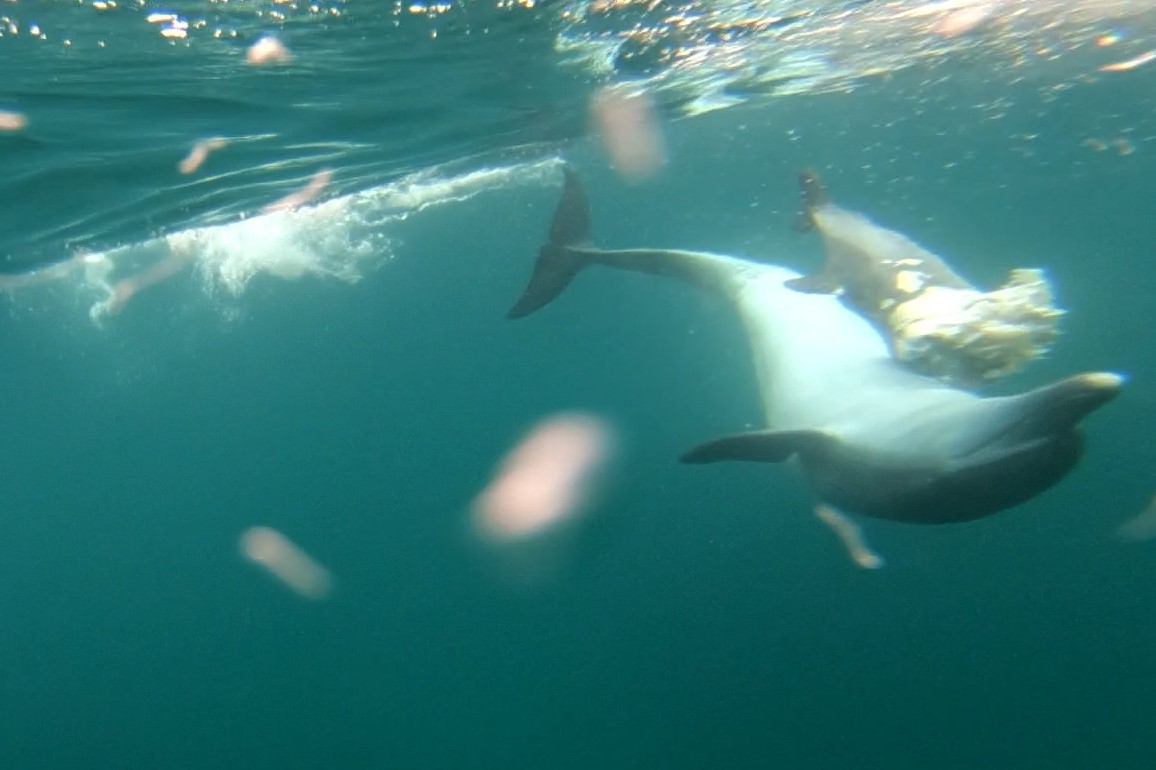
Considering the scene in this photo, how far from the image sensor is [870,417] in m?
6.79

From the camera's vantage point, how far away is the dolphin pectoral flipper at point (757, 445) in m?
6.48

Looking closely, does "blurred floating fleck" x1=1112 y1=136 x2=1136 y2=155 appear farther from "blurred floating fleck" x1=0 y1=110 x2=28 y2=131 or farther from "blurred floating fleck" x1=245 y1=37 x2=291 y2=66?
"blurred floating fleck" x1=0 y1=110 x2=28 y2=131

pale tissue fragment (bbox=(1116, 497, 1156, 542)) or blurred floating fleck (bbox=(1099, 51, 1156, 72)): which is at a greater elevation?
blurred floating fleck (bbox=(1099, 51, 1156, 72))

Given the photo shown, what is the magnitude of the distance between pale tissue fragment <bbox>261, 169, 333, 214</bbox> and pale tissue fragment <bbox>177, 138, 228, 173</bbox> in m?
3.37

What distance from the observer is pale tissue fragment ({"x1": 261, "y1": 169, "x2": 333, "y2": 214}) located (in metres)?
18.3

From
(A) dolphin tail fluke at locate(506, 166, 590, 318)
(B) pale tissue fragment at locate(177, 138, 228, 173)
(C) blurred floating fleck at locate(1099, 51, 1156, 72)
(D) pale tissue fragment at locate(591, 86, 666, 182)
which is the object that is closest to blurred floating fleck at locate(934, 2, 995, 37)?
(D) pale tissue fragment at locate(591, 86, 666, 182)

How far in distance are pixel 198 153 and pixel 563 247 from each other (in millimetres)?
6318

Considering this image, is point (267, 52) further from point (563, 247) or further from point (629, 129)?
point (629, 129)

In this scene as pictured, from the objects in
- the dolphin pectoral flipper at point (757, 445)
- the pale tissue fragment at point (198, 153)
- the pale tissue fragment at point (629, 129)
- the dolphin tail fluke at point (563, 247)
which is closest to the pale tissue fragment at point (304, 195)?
the pale tissue fragment at point (198, 153)

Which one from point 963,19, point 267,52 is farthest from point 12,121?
point 963,19

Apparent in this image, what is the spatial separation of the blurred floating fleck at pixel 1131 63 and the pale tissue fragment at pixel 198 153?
86.9 feet

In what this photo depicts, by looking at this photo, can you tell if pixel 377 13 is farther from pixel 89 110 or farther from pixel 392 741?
pixel 392 741

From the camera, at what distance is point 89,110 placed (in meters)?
10.7

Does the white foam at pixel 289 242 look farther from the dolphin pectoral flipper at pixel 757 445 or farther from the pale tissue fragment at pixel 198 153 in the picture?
the dolphin pectoral flipper at pixel 757 445
